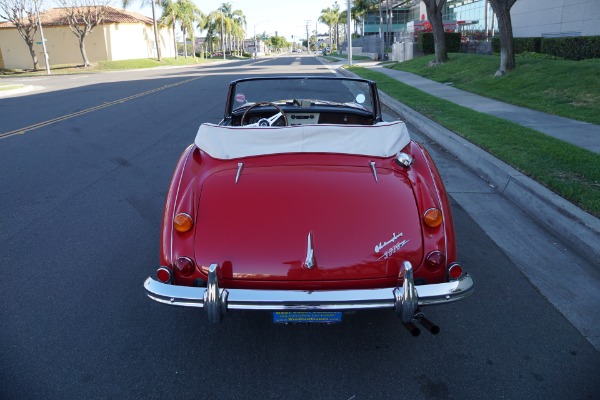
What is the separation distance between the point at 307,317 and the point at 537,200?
3.58 meters

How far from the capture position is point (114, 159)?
779 cm

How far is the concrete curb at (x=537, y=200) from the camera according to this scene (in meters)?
4.26

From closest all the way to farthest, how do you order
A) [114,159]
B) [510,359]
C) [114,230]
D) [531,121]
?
[510,359] → [114,230] → [114,159] → [531,121]

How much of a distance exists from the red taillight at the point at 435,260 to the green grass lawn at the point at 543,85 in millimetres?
8082

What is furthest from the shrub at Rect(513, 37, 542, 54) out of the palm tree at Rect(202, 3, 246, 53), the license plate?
the palm tree at Rect(202, 3, 246, 53)

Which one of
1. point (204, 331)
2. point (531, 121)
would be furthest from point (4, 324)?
point (531, 121)

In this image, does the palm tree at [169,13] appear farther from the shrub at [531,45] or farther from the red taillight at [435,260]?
the red taillight at [435,260]

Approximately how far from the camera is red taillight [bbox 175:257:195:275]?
8.99 feet

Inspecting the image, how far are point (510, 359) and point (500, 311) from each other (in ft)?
1.83

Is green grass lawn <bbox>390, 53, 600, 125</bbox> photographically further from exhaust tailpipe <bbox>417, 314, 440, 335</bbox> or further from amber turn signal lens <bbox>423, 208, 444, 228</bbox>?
exhaust tailpipe <bbox>417, 314, 440, 335</bbox>

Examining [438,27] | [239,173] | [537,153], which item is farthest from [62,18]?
[239,173]

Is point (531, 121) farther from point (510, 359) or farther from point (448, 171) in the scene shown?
point (510, 359)

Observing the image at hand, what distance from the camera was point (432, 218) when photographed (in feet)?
9.33

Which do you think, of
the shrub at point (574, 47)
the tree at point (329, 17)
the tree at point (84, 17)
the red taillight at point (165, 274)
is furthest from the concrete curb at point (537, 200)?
the tree at point (329, 17)
